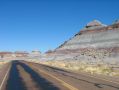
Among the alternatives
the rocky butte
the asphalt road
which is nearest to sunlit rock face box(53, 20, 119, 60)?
the rocky butte

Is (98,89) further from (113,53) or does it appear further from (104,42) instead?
(104,42)

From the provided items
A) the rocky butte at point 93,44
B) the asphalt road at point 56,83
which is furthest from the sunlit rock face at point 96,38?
the asphalt road at point 56,83

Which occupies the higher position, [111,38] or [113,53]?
[111,38]

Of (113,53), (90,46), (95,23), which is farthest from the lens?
(95,23)

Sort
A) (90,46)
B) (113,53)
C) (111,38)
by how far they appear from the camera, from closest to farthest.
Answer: (113,53) → (111,38) → (90,46)

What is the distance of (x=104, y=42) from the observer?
333ft

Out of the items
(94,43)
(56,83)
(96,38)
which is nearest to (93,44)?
(94,43)

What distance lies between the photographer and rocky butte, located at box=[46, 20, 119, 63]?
288 feet

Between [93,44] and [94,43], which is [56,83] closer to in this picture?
[93,44]

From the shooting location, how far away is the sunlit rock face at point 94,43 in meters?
88.0

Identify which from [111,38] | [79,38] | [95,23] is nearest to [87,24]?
[95,23]

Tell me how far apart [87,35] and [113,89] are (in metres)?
106

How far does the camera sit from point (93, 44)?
10838 cm

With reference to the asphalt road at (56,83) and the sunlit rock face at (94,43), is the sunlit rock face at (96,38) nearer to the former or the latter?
the sunlit rock face at (94,43)
